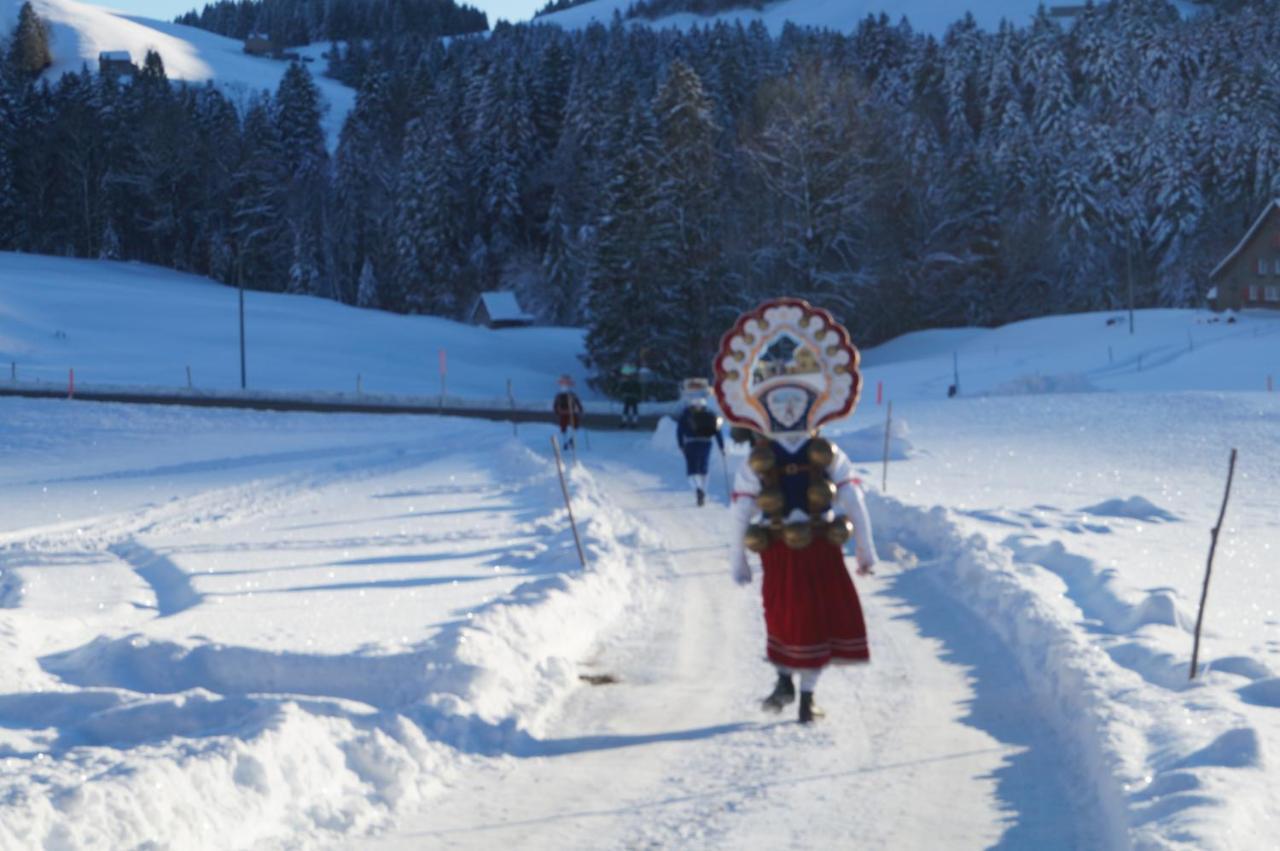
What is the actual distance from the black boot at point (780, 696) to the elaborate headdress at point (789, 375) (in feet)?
4.72

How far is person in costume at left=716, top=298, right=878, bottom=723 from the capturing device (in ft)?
27.6

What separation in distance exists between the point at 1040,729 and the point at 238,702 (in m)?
4.28

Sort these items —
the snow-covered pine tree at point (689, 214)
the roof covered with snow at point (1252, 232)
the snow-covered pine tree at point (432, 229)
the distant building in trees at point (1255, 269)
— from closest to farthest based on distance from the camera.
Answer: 1. the snow-covered pine tree at point (689, 214)
2. the roof covered with snow at point (1252, 232)
3. the distant building in trees at point (1255, 269)
4. the snow-covered pine tree at point (432, 229)

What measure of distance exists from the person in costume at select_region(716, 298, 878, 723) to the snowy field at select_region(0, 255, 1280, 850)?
1.41 ft

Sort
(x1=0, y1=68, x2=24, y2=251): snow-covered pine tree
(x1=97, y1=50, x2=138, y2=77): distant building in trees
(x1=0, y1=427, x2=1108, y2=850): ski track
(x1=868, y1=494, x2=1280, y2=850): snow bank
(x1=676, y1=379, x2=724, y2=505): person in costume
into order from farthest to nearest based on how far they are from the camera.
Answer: (x1=97, y1=50, x2=138, y2=77): distant building in trees, (x1=0, y1=68, x2=24, y2=251): snow-covered pine tree, (x1=676, y1=379, x2=724, y2=505): person in costume, (x1=0, y1=427, x2=1108, y2=850): ski track, (x1=868, y1=494, x2=1280, y2=850): snow bank

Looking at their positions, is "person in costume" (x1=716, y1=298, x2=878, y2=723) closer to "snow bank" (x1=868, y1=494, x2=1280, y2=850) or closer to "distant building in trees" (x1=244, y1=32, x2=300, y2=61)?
"snow bank" (x1=868, y1=494, x2=1280, y2=850)

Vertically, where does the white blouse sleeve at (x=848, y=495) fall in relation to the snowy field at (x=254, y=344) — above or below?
below

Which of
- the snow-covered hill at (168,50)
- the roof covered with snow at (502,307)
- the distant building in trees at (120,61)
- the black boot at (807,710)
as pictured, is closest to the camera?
the black boot at (807,710)

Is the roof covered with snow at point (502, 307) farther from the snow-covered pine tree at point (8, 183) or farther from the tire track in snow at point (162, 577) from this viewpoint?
the tire track in snow at point (162, 577)

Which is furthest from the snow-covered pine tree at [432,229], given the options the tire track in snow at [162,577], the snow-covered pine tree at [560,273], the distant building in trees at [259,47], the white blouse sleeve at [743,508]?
the distant building in trees at [259,47]

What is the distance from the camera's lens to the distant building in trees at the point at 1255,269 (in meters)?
63.0

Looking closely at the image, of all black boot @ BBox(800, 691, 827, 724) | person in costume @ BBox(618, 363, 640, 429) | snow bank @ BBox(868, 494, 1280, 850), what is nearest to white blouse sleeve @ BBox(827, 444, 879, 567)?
black boot @ BBox(800, 691, 827, 724)

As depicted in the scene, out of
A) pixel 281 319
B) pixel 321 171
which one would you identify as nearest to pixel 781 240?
pixel 281 319

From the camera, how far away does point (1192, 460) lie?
81.4ft
